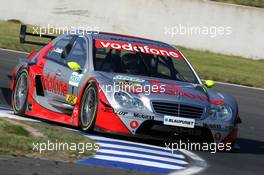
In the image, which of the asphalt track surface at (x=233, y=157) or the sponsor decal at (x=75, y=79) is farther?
the sponsor decal at (x=75, y=79)

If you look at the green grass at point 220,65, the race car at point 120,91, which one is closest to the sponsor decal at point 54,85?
the race car at point 120,91

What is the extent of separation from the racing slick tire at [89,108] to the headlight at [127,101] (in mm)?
271

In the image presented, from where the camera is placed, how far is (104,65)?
1049 cm

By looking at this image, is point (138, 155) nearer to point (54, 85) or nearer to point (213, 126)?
point (213, 126)

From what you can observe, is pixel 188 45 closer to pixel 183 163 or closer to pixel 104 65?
pixel 104 65

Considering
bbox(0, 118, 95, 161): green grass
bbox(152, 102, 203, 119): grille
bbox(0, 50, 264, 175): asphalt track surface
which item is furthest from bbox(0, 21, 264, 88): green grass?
bbox(0, 118, 95, 161): green grass

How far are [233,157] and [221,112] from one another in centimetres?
61

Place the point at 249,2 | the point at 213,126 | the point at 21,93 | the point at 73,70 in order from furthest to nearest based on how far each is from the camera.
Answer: the point at 249,2 < the point at 21,93 < the point at 73,70 < the point at 213,126

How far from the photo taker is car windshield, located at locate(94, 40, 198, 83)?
34.6 feet

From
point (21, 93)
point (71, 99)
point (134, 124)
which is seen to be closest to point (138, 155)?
point (134, 124)

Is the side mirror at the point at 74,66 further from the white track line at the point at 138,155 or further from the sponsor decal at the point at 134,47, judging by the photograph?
the white track line at the point at 138,155

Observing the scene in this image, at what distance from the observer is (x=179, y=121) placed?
962 cm

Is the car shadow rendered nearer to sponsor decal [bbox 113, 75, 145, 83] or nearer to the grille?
the grille

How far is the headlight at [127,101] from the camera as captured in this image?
9.56m
